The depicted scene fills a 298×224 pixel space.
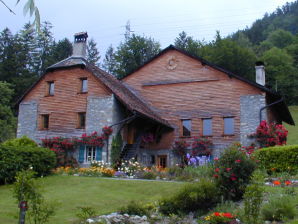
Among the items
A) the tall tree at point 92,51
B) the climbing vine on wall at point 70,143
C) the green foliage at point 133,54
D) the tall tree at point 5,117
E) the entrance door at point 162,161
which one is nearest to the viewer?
the climbing vine on wall at point 70,143

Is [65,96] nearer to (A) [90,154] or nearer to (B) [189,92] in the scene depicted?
(A) [90,154]

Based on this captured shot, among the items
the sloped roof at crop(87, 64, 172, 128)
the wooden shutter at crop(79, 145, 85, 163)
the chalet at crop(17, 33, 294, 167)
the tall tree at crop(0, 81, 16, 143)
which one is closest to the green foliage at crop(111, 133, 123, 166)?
the chalet at crop(17, 33, 294, 167)

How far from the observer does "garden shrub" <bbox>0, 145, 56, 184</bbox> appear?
15.1 metres

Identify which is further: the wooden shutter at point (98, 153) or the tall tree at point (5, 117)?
the tall tree at point (5, 117)

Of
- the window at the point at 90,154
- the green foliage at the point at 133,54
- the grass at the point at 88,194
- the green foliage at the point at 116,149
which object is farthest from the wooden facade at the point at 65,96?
the green foliage at the point at 133,54

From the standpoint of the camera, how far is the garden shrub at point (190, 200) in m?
9.57

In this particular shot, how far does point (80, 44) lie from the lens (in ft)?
81.2

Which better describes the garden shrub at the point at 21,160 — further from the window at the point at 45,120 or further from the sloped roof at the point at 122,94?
the window at the point at 45,120

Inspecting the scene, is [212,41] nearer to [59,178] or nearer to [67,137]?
[67,137]

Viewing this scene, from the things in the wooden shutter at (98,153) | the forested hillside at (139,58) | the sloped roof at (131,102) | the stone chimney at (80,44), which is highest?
Answer: the forested hillside at (139,58)

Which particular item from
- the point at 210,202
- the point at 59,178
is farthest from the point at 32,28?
the point at 59,178

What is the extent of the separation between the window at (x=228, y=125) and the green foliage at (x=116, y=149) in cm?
653

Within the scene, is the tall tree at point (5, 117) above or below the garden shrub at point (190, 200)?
above

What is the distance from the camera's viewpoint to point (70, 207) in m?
10.4
